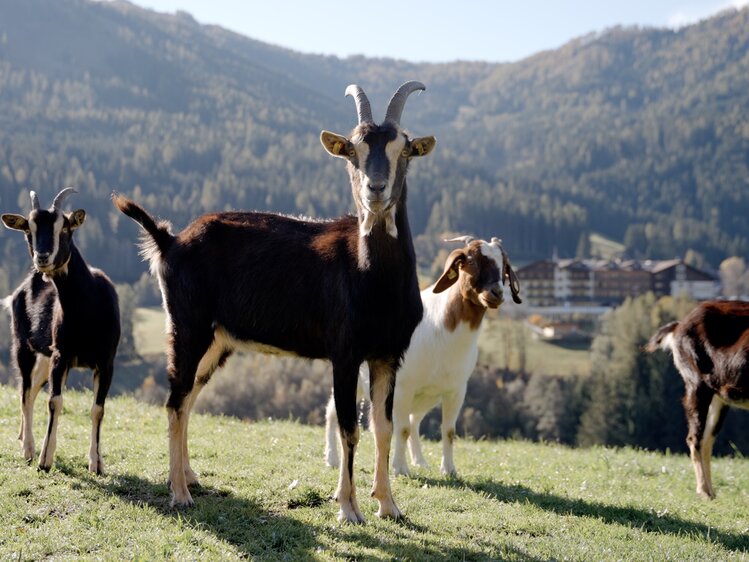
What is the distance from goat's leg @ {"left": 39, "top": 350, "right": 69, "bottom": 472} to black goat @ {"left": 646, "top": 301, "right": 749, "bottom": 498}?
764cm

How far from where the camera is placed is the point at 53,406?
8.45 m

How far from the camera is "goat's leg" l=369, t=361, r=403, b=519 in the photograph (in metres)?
7.27

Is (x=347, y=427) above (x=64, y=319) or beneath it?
beneath

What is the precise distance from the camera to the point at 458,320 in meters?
9.95

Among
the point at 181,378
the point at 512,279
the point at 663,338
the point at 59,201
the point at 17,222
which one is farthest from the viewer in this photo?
the point at 663,338

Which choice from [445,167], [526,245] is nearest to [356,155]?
[526,245]

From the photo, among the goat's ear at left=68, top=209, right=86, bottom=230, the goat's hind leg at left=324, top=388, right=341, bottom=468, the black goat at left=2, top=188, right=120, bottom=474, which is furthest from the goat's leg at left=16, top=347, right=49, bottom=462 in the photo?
the goat's hind leg at left=324, top=388, right=341, bottom=468

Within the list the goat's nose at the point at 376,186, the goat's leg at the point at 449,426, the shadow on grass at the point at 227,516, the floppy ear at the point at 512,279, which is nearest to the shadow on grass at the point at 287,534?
the shadow on grass at the point at 227,516

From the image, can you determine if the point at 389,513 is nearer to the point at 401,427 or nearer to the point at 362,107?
the point at 401,427

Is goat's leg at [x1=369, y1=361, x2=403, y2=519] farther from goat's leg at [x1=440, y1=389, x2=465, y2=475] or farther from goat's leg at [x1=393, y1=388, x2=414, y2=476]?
goat's leg at [x1=440, y1=389, x2=465, y2=475]

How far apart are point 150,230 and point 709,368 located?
7184mm

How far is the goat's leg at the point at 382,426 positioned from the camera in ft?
23.8

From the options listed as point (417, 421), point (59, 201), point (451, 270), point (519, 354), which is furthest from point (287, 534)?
point (519, 354)

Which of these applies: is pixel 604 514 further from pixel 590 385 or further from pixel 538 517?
pixel 590 385
